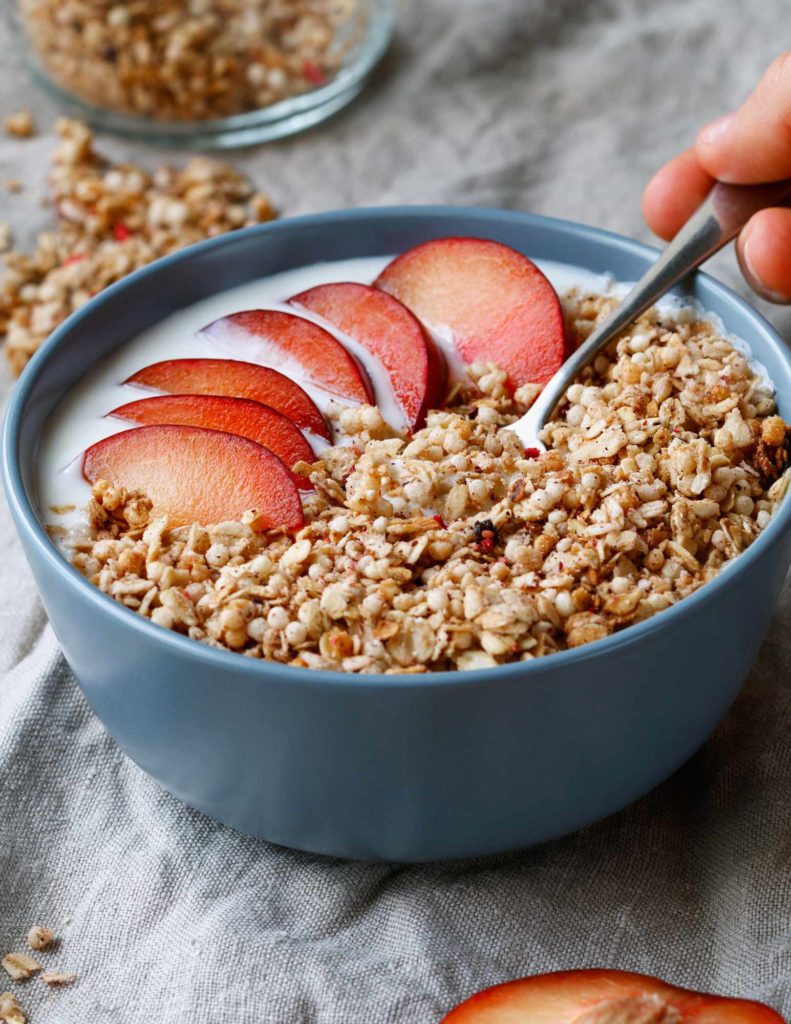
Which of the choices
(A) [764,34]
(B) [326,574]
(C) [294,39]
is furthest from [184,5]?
(B) [326,574]

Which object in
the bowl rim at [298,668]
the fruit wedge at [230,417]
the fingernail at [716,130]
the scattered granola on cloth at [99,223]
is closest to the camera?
the bowl rim at [298,668]

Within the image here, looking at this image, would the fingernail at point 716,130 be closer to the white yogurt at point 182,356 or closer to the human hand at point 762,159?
the human hand at point 762,159

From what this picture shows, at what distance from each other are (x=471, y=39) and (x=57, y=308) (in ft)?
→ 2.65

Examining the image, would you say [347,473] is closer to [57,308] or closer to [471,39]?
[57,308]

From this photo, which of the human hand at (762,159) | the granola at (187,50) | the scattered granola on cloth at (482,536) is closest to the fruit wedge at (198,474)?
the scattered granola on cloth at (482,536)

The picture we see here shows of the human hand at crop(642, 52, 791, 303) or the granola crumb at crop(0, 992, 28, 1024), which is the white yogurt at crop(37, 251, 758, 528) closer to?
the human hand at crop(642, 52, 791, 303)

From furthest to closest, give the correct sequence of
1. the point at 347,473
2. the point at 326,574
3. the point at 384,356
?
the point at 384,356
the point at 347,473
the point at 326,574

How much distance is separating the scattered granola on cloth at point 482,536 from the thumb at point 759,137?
28 centimetres

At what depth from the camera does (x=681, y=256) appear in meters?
1.25

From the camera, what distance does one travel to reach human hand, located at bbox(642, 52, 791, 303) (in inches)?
51.0

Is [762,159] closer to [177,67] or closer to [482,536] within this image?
Result: [482,536]

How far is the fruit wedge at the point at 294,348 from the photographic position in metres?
1.20

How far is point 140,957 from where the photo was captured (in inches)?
41.3

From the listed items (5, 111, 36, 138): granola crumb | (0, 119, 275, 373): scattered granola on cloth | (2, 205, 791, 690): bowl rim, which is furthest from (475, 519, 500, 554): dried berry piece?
(5, 111, 36, 138): granola crumb
